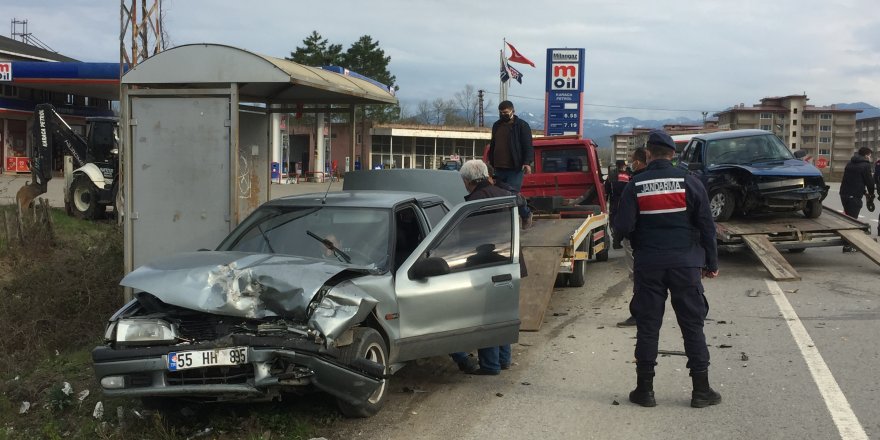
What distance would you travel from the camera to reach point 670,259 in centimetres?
557

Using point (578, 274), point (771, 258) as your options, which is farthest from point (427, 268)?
point (771, 258)

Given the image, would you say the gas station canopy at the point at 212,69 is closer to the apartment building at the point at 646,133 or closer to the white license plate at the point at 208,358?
the apartment building at the point at 646,133

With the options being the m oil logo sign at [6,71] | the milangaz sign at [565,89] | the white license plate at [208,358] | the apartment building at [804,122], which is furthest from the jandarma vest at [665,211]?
the apartment building at [804,122]

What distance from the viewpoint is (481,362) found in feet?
21.5

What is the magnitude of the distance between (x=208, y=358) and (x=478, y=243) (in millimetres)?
2429

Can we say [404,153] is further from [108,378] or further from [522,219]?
[108,378]

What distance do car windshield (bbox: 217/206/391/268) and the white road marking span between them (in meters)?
3.34

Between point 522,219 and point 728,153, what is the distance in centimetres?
519

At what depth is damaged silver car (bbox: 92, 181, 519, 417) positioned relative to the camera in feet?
15.4

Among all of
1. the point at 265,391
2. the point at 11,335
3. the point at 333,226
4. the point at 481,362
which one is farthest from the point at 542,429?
the point at 11,335

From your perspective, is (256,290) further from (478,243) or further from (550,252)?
(550,252)

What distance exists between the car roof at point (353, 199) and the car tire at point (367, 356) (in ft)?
4.53

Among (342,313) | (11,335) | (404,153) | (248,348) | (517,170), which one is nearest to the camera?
(248,348)

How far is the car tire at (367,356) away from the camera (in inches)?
195
